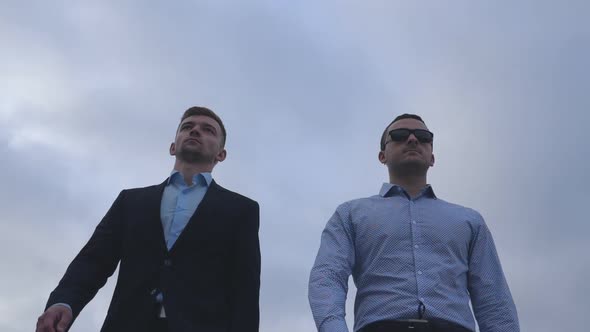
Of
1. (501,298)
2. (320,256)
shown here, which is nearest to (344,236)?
(320,256)

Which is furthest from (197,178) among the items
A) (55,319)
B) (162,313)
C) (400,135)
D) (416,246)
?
(416,246)

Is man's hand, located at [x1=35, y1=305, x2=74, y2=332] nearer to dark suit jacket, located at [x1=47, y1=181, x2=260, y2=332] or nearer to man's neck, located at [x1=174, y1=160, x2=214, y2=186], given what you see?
dark suit jacket, located at [x1=47, y1=181, x2=260, y2=332]

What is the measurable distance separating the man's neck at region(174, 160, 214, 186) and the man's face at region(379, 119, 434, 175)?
1843 mm

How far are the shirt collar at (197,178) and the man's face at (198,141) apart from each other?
220mm

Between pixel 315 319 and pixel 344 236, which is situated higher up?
pixel 344 236

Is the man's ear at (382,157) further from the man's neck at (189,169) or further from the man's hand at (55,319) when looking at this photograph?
the man's hand at (55,319)

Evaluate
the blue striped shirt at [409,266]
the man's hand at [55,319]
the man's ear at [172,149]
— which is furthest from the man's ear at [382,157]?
the man's hand at [55,319]

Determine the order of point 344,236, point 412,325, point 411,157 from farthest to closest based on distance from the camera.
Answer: point 411,157, point 344,236, point 412,325


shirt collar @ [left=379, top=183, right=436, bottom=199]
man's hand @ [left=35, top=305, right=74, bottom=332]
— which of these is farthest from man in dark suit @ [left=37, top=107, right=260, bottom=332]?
shirt collar @ [left=379, top=183, right=436, bottom=199]

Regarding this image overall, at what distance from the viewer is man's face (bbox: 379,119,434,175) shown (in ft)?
24.9

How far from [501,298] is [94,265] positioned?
12.0 feet

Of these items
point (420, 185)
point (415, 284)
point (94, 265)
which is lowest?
point (415, 284)

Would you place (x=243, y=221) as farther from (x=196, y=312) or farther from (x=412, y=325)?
(x=412, y=325)

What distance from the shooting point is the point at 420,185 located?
760 cm
